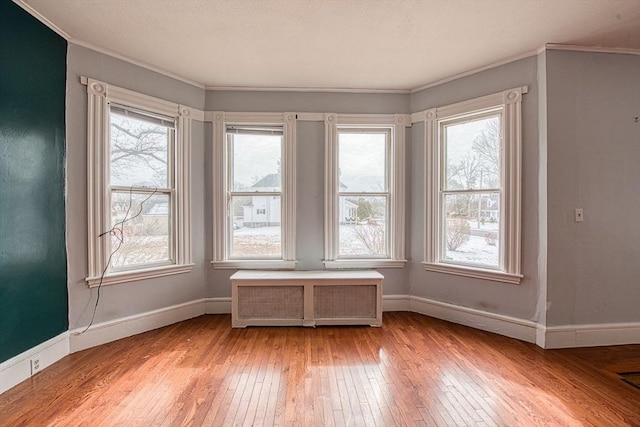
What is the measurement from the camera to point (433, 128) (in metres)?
3.60

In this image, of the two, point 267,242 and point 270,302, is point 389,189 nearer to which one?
point 267,242

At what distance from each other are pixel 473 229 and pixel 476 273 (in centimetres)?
45

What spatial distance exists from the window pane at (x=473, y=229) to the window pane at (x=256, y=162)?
196 centimetres

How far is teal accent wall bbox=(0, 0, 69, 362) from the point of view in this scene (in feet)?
7.17

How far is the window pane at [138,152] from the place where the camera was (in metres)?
3.05

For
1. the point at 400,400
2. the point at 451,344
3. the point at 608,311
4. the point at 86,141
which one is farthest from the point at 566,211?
the point at 86,141

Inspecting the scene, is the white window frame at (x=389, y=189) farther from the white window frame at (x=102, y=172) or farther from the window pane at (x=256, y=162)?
the white window frame at (x=102, y=172)

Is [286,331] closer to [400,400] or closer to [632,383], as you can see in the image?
[400,400]

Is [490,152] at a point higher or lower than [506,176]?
higher

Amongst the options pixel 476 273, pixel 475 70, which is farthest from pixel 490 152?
pixel 476 273

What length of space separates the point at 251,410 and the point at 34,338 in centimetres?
179

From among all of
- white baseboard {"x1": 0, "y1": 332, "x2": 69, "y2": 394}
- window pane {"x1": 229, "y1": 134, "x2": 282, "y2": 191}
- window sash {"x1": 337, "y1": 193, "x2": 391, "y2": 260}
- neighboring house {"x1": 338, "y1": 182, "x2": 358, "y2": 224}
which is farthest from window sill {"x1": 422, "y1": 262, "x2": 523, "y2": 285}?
white baseboard {"x1": 0, "y1": 332, "x2": 69, "y2": 394}

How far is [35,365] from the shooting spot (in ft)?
7.79

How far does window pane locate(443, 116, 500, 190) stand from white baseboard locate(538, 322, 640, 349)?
4.59 feet
